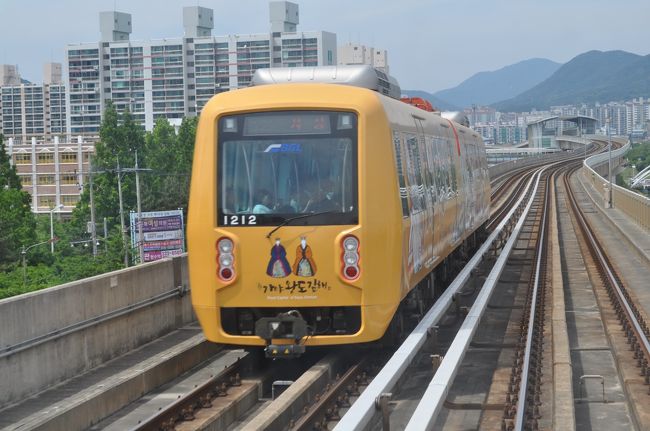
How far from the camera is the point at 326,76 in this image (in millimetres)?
12727

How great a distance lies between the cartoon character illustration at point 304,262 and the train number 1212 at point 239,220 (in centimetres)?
51

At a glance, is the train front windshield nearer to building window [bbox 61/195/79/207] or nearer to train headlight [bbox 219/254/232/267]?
train headlight [bbox 219/254/232/267]

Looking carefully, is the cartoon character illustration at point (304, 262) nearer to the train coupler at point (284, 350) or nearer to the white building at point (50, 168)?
the train coupler at point (284, 350)

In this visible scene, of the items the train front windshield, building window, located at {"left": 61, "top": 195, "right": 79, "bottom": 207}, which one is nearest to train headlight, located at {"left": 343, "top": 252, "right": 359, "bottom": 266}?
the train front windshield

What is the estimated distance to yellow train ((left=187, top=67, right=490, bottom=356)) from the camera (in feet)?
35.2

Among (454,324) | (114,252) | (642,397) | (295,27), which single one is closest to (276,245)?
(642,397)

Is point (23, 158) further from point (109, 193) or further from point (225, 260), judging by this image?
point (225, 260)

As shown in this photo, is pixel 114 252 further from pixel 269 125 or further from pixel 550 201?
pixel 269 125

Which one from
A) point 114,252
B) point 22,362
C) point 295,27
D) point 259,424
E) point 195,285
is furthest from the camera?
point 295,27

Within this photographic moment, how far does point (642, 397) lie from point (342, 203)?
3.28m

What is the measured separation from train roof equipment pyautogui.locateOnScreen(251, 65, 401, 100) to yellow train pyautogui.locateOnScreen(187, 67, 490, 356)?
1.45 metres

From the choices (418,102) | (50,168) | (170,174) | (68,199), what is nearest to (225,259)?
(418,102)

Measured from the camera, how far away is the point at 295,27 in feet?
650

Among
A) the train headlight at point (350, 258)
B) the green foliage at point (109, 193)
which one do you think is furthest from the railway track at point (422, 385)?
the green foliage at point (109, 193)
